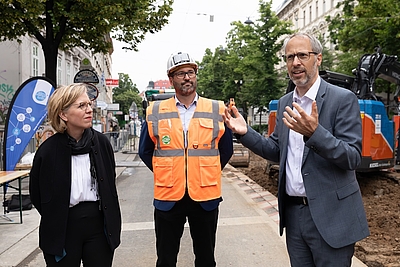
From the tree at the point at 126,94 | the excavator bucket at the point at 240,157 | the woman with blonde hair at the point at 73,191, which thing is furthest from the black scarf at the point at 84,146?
the tree at the point at 126,94

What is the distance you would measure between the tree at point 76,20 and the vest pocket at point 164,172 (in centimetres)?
802

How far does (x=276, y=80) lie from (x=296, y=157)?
3442cm

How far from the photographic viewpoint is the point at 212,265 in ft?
11.6

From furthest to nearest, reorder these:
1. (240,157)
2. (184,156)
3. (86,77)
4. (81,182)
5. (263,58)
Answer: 1. (263,58)
2. (240,157)
3. (86,77)
4. (184,156)
5. (81,182)

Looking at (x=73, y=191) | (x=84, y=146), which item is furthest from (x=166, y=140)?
(x=73, y=191)

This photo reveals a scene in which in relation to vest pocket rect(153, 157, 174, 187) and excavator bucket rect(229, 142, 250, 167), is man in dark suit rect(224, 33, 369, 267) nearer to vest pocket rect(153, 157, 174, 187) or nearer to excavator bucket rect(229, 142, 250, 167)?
vest pocket rect(153, 157, 174, 187)

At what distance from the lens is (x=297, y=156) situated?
2611 millimetres

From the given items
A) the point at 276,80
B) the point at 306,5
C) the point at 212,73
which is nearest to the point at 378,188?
the point at 276,80

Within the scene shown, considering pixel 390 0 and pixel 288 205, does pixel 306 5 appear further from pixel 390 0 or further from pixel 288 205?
pixel 288 205

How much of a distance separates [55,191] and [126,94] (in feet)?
301

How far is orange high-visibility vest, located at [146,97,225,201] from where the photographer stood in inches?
129

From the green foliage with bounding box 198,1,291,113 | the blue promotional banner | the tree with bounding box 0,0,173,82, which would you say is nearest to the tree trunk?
the tree with bounding box 0,0,173,82

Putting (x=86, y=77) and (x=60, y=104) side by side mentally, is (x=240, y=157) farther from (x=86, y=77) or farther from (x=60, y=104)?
(x=60, y=104)

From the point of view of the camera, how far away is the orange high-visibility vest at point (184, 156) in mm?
3287
